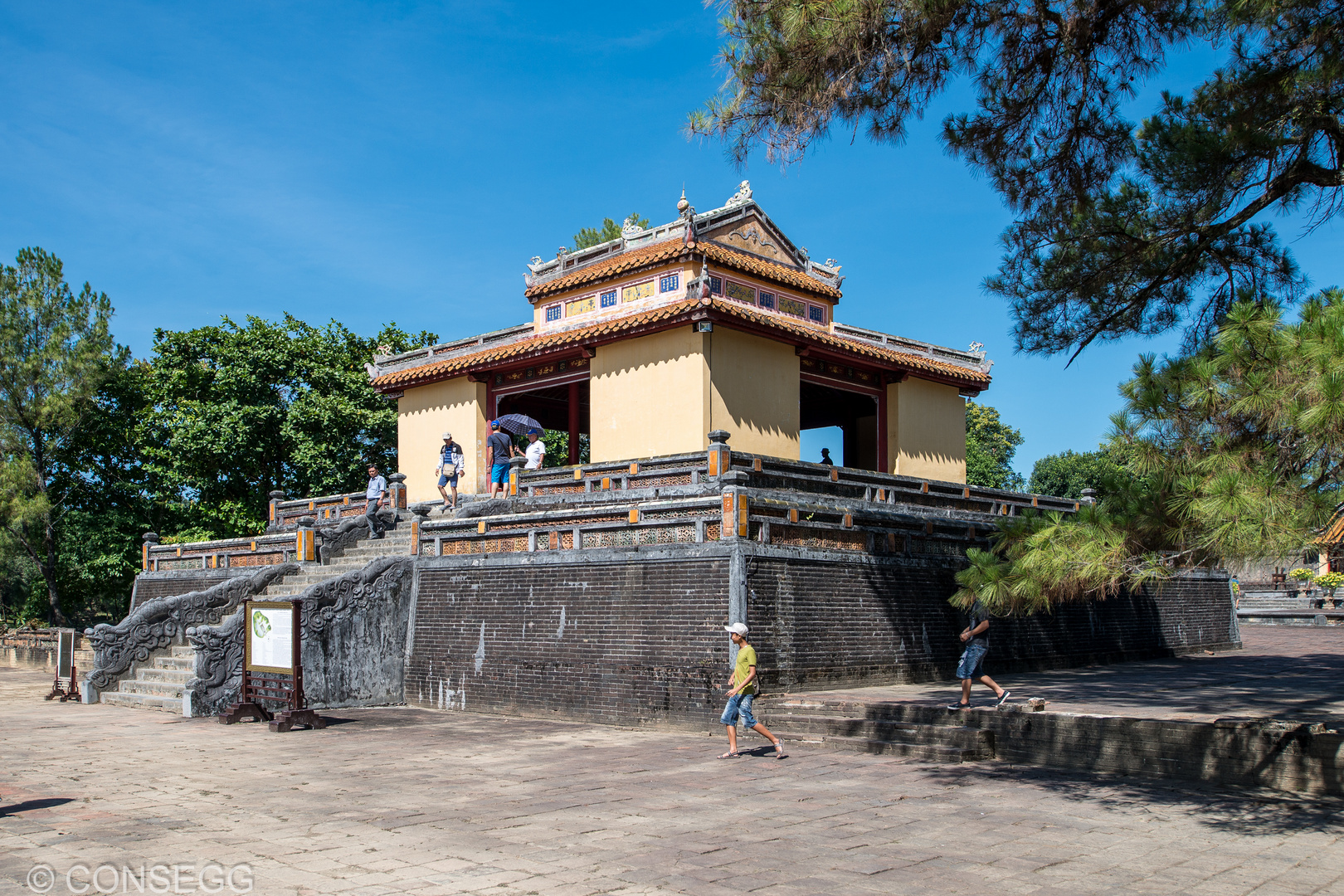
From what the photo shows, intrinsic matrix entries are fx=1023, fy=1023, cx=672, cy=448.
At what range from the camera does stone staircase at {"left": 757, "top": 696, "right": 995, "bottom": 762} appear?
920 cm

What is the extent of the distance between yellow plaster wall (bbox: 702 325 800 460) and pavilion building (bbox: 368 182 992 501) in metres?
0.03

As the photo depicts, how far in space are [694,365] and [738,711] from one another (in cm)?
841

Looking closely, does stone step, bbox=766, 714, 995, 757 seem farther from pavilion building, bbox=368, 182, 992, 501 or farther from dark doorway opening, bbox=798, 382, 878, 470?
dark doorway opening, bbox=798, 382, 878, 470

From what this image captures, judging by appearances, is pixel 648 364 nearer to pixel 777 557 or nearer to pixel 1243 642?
pixel 777 557

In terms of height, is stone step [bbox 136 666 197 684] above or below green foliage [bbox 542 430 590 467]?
below

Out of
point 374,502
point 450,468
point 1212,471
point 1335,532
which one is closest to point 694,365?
point 450,468

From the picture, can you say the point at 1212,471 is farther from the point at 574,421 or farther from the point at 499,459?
the point at 574,421

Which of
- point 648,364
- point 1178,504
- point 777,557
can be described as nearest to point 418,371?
point 648,364

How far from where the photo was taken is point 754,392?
1766cm

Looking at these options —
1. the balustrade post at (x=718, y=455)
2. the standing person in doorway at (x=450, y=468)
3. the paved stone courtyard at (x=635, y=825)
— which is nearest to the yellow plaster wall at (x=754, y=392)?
the balustrade post at (x=718, y=455)

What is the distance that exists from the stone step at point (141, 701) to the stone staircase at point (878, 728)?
A: 8.30m

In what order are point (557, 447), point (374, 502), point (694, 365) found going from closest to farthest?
1. point (694, 365)
2. point (374, 502)
3. point (557, 447)

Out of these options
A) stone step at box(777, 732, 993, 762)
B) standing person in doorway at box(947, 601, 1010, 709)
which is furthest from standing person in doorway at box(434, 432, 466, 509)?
standing person in doorway at box(947, 601, 1010, 709)

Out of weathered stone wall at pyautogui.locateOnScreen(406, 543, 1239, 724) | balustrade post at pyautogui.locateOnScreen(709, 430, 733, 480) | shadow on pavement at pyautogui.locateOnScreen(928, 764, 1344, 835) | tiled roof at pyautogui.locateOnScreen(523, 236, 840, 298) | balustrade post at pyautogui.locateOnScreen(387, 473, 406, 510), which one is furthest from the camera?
balustrade post at pyautogui.locateOnScreen(387, 473, 406, 510)
